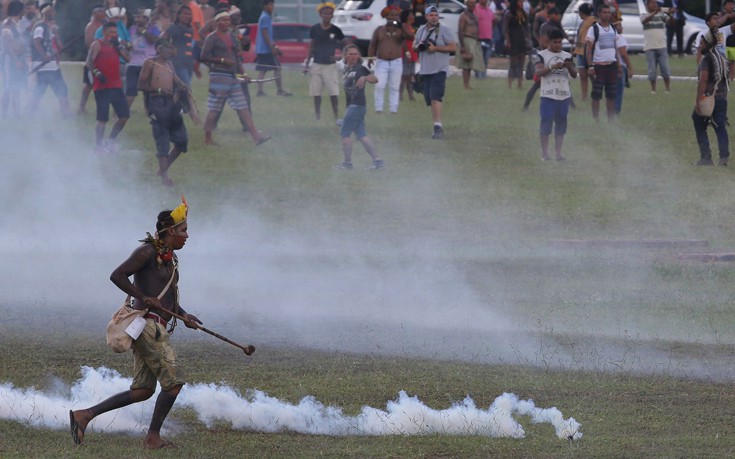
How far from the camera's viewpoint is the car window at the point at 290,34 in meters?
32.8

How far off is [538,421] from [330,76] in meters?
13.3

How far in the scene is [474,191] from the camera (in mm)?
16109

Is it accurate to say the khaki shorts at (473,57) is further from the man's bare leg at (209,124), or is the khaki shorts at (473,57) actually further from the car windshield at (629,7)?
the car windshield at (629,7)

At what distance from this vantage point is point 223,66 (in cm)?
1750

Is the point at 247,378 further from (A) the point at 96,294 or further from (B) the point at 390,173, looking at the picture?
(B) the point at 390,173

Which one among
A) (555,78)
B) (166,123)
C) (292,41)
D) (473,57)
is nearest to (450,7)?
(292,41)

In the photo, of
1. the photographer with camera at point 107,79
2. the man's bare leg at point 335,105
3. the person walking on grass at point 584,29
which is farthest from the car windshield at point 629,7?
the photographer with camera at point 107,79

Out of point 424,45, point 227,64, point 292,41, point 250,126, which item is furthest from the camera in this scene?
point 292,41

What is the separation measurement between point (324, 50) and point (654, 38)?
7356 mm

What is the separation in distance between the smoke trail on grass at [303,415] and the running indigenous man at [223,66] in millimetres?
10134

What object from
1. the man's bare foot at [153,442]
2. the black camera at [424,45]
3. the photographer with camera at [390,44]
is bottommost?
the photographer with camera at [390,44]

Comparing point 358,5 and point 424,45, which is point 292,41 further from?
point 424,45

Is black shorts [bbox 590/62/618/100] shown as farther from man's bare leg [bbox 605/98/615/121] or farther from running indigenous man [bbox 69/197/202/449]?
running indigenous man [bbox 69/197/202/449]

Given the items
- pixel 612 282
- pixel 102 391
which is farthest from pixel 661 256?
pixel 102 391
